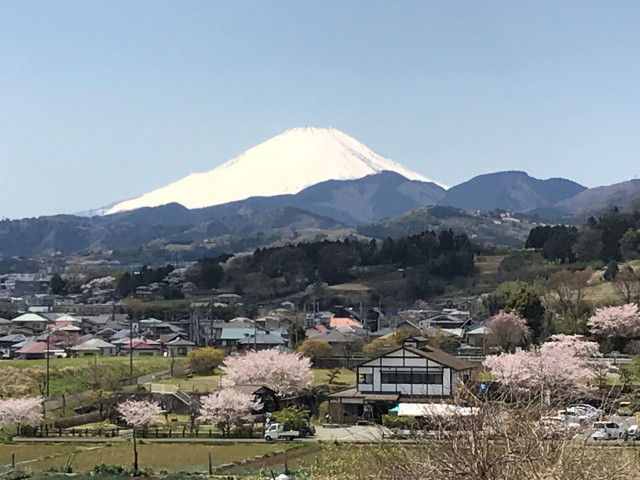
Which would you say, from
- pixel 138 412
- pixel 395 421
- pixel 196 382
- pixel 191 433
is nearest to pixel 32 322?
pixel 196 382

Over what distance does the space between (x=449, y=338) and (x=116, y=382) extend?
75.4 feet

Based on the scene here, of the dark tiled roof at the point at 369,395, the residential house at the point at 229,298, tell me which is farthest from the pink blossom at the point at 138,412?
the residential house at the point at 229,298

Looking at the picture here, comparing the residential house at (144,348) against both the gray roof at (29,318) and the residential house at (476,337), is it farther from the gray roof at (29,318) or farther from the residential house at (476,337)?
the residential house at (476,337)

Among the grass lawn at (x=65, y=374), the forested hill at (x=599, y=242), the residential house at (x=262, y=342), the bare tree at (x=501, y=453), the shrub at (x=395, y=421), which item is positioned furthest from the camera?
the forested hill at (x=599, y=242)

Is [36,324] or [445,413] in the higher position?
[445,413]

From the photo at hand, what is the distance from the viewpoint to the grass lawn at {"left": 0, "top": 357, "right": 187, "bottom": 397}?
3684 centimetres

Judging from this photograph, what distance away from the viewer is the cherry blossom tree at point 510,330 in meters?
45.8

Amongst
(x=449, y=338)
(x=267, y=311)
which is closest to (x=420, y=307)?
(x=267, y=311)

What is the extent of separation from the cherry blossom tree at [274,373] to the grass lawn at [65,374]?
6.02 meters

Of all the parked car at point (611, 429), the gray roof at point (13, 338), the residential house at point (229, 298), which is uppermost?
the parked car at point (611, 429)

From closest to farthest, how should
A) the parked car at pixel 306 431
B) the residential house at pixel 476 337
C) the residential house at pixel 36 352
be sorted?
the parked car at pixel 306 431 → the residential house at pixel 476 337 → the residential house at pixel 36 352

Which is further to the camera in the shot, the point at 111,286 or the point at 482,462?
the point at 111,286

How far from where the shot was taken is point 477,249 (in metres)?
108

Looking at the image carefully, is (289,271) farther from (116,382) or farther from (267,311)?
(116,382)
